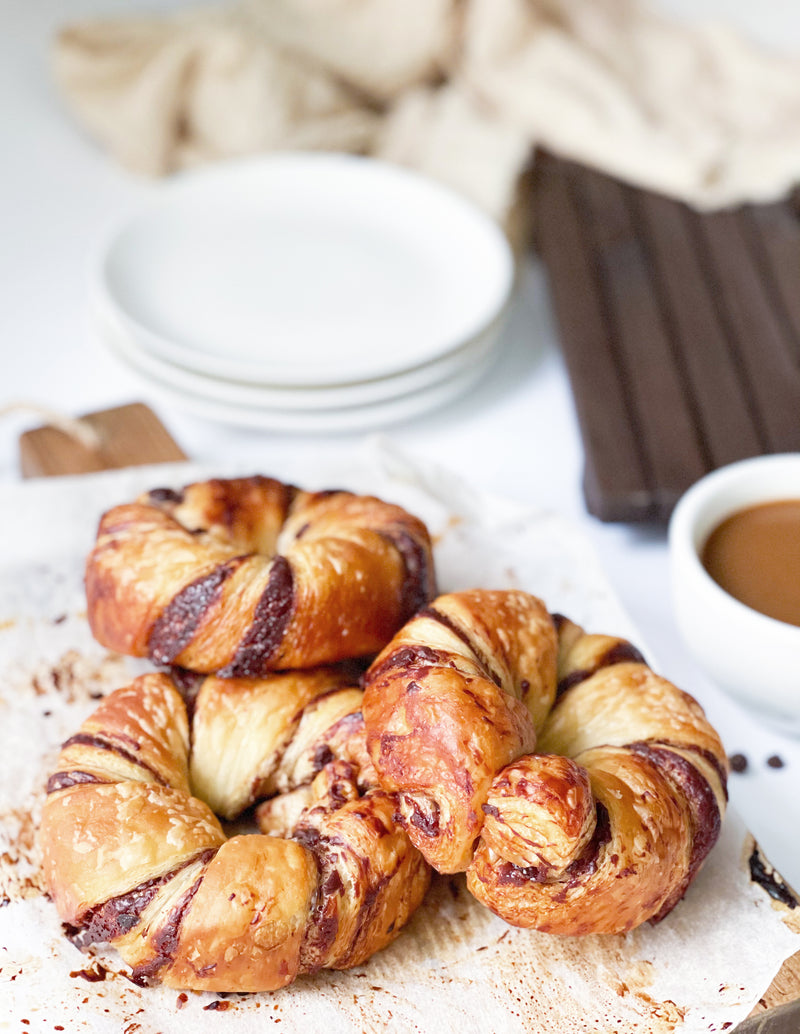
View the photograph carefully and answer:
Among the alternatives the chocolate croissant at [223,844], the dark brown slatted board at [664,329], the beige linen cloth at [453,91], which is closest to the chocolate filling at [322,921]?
the chocolate croissant at [223,844]

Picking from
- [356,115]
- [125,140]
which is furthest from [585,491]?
[125,140]

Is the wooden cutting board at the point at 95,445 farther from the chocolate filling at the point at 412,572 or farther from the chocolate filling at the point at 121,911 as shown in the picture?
the chocolate filling at the point at 121,911

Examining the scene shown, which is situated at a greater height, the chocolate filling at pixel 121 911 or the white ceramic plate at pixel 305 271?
the chocolate filling at pixel 121 911

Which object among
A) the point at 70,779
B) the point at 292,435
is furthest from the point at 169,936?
the point at 292,435

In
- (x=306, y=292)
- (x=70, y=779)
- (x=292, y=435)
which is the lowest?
(x=292, y=435)

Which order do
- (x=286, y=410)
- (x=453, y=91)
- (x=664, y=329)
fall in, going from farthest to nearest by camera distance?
(x=453, y=91), (x=664, y=329), (x=286, y=410)

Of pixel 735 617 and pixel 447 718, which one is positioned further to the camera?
pixel 735 617

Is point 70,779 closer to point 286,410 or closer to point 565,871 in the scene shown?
point 565,871
